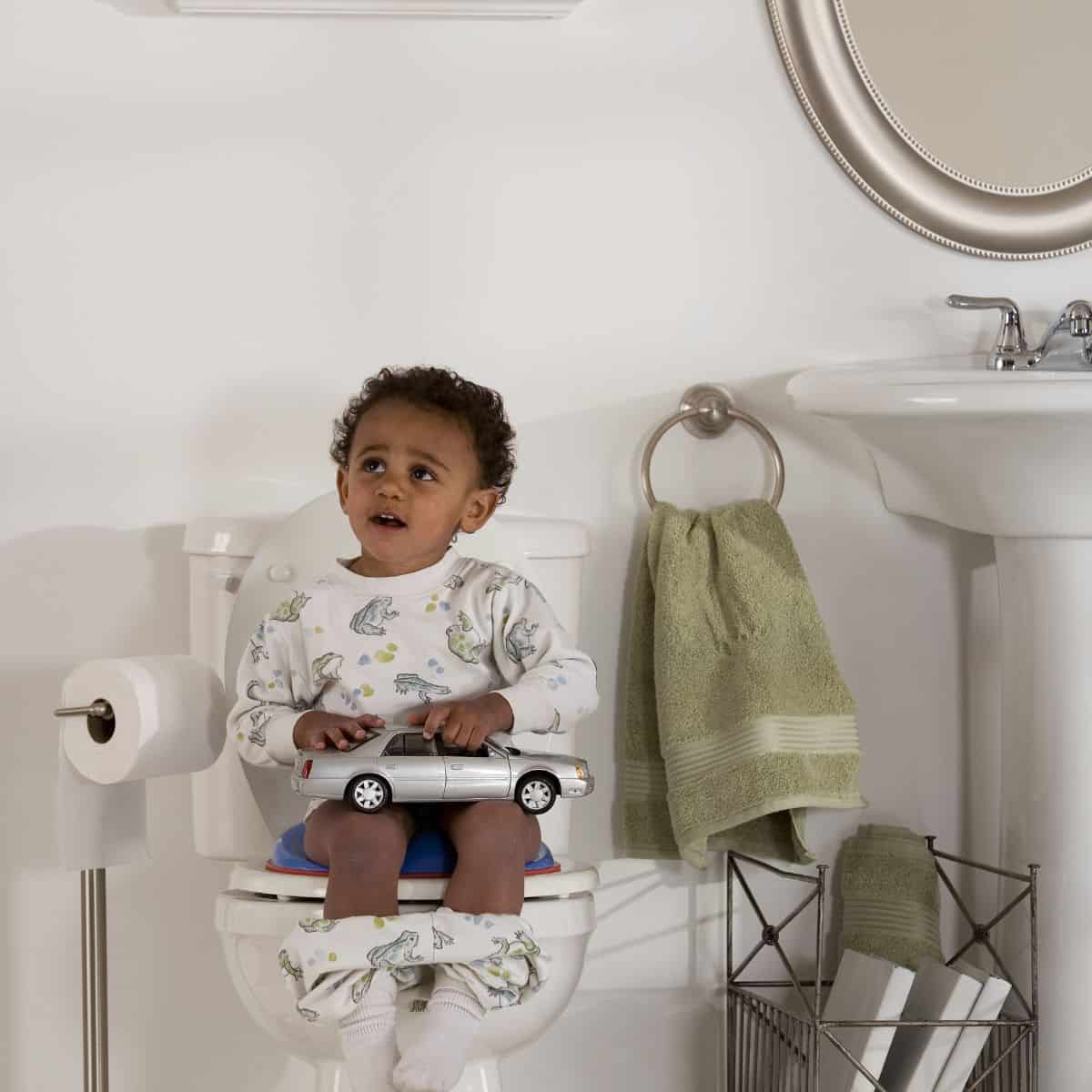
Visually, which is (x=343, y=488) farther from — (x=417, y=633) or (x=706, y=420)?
(x=706, y=420)

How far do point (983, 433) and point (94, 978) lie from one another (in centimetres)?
103

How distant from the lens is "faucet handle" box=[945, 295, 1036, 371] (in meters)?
1.71

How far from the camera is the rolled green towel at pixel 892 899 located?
170 centimetres

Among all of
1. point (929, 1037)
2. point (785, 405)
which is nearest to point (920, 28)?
point (785, 405)

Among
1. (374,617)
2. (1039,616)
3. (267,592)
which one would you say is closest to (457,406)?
(374,617)

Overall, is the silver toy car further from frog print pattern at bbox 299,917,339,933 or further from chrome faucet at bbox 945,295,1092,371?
chrome faucet at bbox 945,295,1092,371

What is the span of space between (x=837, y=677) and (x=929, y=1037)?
1.28 ft

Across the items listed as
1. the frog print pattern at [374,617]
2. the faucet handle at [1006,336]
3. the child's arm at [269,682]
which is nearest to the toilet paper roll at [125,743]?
the child's arm at [269,682]

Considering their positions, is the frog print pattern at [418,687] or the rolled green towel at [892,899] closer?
the frog print pattern at [418,687]

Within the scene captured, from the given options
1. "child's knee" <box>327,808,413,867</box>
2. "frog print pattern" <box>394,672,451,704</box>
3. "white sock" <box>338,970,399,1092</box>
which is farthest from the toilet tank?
Result: "white sock" <box>338,970,399,1092</box>

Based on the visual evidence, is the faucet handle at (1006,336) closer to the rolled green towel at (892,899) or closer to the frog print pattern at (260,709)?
the rolled green towel at (892,899)

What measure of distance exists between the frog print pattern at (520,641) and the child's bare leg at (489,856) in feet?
0.50

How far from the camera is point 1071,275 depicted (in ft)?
5.98

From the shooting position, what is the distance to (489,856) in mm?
1238
